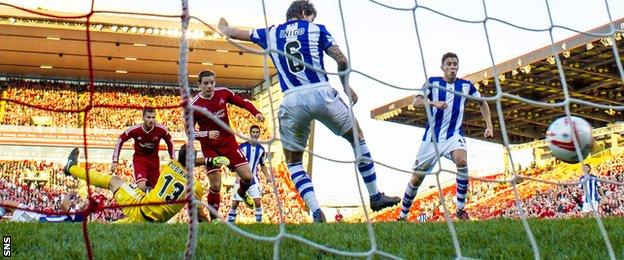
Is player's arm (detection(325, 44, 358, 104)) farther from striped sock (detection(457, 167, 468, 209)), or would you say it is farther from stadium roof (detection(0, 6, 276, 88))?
stadium roof (detection(0, 6, 276, 88))

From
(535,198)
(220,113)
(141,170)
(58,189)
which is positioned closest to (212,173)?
(220,113)

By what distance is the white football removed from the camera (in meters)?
3.93

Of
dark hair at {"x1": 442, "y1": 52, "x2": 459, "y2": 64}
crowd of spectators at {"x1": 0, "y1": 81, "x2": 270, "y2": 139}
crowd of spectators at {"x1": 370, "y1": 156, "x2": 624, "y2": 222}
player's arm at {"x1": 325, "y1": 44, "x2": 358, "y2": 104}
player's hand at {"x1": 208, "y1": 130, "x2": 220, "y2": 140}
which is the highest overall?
crowd of spectators at {"x1": 0, "y1": 81, "x2": 270, "y2": 139}

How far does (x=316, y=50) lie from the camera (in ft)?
15.9

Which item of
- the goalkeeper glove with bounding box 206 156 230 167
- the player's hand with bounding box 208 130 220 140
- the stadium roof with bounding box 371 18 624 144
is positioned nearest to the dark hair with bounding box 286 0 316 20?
the player's hand with bounding box 208 130 220 140

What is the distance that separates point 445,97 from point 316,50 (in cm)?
183

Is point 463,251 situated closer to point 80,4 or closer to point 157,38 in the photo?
point 157,38

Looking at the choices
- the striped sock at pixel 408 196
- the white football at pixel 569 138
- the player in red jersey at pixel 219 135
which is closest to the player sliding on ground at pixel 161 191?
the player in red jersey at pixel 219 135

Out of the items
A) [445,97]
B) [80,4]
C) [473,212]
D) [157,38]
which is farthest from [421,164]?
[80,4]

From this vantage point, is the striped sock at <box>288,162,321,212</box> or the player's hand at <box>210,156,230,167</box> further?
the player's hand at <box>210,156,230,167</box>

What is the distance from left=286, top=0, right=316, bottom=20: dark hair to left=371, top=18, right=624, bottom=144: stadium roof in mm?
12323

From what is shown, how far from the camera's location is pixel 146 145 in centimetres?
792

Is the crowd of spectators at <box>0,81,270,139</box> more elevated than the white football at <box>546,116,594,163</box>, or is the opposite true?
the crowd of spectators at <box>0,81,270,139</box>

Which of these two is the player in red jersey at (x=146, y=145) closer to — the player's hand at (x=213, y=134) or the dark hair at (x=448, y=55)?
the player's hand at (x=213, y=134)
